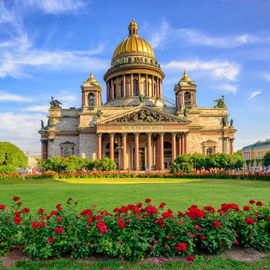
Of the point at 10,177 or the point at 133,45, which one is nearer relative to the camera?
the point at 10,177

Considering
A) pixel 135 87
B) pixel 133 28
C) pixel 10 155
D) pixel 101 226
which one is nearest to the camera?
pixel 101 226

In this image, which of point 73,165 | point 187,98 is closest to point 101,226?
point 73,165

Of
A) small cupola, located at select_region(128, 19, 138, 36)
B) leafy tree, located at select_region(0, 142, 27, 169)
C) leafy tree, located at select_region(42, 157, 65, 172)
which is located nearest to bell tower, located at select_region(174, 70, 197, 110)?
small cupola, located at select_region(128, 19, 138, 36)

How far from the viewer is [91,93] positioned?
185 feet

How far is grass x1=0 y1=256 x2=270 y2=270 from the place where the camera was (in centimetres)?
560

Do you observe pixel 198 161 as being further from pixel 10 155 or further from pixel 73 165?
pixel 10 155

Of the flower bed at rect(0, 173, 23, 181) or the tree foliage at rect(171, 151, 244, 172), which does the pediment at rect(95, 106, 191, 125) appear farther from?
the flower bed at rect(0, 173, 23, 181)

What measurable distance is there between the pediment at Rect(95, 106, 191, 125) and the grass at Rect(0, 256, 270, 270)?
43.6m

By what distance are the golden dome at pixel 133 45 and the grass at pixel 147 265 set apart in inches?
2576

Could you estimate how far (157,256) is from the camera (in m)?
6.15

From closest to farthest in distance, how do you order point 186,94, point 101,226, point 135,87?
point 101,226
point 186,94
point 135,87

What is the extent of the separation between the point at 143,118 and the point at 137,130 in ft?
8.55

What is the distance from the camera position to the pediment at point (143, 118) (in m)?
49.4

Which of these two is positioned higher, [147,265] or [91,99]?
[91,99]
